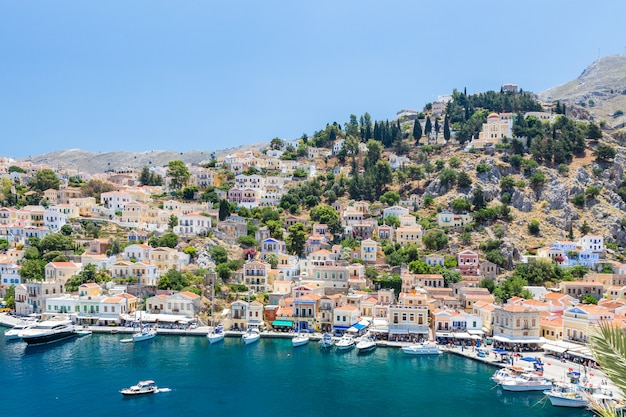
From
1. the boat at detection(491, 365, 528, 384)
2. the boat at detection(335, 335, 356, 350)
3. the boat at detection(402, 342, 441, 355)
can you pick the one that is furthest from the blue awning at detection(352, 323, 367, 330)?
the boat at detection(491, 365, 528, 384)

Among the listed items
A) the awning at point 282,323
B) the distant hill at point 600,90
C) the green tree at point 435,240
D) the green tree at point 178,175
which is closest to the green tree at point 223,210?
the green tree at point 178,175

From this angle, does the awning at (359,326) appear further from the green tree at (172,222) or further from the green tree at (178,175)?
the green tree at (178,175)

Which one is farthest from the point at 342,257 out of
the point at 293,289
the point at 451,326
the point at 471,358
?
the point at 471,358

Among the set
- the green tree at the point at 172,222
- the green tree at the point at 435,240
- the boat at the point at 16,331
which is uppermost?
the green tree at the point at 172,222

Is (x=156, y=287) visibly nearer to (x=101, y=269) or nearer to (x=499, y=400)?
(x=101, y=269)

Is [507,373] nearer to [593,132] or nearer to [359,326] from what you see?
[359,326]

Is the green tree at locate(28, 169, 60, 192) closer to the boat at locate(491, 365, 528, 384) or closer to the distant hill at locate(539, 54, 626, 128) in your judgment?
the boat at locate(491, 365, 528, 384)
